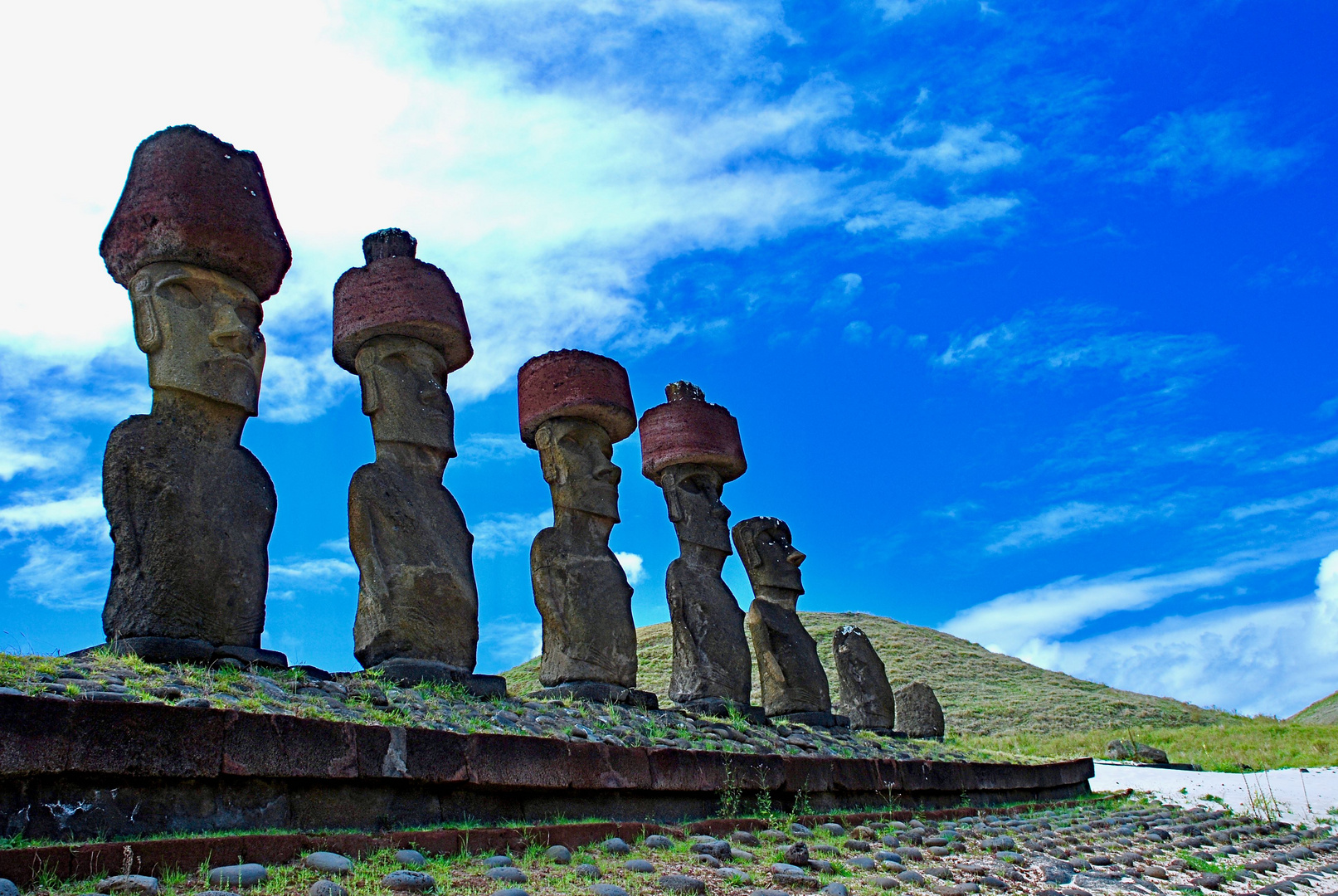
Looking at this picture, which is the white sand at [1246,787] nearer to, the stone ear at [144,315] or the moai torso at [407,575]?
the moai torso at [407,575]

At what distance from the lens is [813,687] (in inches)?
471

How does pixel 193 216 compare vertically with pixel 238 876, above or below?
above

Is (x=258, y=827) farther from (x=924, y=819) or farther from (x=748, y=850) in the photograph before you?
(x=924, y=819)

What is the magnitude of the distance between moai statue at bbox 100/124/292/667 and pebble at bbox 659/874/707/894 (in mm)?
3127

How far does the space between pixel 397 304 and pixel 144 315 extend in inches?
81.8

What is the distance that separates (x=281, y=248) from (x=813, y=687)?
7.44 m

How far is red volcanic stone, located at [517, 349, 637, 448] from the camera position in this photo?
10.2m

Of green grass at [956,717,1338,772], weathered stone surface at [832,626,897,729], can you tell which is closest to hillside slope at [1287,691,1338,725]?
green grass at [956,717,1338,772]

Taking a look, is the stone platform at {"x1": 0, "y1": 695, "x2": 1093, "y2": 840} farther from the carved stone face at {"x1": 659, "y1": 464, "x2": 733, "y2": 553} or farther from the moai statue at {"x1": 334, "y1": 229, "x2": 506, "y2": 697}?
the carved stone face at {"x1": 659, "y1": 464, "x2": 733, "y2": 553}

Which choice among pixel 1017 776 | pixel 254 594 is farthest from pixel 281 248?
pixel 1017 776

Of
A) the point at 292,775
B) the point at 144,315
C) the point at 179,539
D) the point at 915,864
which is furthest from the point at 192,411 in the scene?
the point at 915,864

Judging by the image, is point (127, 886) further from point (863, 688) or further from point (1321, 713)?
point (1321, 713)

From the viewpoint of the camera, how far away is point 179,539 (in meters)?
6.27

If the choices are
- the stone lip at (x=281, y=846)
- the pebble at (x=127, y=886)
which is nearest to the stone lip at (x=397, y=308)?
the stone lip at (x=281, y=846)
